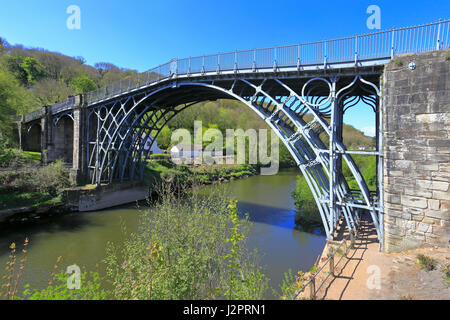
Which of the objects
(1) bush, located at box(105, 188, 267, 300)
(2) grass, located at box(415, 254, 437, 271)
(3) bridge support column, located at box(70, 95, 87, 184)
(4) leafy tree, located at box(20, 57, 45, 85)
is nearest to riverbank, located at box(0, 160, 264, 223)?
(3) bridge support column, located at box(70, 95, 87, 184)

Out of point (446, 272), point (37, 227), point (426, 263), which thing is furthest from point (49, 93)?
point (446, 272)

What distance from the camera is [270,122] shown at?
455 inches

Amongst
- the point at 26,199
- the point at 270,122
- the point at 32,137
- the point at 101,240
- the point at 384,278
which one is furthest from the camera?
the point at 32,137

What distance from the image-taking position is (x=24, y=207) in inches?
631

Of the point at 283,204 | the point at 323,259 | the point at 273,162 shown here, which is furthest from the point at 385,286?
the point at 273,162

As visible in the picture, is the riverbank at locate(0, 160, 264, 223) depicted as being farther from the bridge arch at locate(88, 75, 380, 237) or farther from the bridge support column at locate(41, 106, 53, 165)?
the bridge support column at locate(41, 106, 53, 165)

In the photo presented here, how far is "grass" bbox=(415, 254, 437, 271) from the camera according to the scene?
20.3 feet

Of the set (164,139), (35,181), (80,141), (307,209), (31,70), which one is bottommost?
(307,209)

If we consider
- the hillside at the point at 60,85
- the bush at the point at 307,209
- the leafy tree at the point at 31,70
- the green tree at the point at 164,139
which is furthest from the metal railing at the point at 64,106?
the leafy tree at the point at 31,70

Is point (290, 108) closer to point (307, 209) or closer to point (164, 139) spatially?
point (307, 209)

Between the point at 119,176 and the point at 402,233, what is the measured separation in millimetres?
21814

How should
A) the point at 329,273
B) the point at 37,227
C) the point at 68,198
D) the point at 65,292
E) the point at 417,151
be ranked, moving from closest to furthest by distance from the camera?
the point at 65,292 → the point at 329,273 → the point at 417,151 → the point at 37,227 → the point at 68,198

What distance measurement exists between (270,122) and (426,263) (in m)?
7.37

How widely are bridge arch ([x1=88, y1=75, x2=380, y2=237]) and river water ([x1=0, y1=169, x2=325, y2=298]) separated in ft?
7.14
